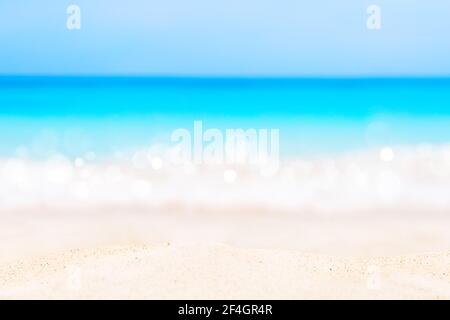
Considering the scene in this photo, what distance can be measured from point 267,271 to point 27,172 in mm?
3791

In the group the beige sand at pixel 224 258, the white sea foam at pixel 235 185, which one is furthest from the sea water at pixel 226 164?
the beige sand at pixel 224 258

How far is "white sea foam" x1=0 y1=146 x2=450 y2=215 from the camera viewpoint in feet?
18.3

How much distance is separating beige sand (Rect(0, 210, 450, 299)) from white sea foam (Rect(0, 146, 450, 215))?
353 millimetres

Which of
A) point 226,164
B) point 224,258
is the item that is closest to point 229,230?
point 224,258

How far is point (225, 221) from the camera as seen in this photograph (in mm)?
5137

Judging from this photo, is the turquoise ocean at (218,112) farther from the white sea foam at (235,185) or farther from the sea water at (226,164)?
the white sea foam at (235,185)

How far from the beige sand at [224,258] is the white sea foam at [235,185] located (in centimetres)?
35

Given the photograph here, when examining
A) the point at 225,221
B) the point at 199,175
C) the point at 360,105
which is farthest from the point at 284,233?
the point at 360,105

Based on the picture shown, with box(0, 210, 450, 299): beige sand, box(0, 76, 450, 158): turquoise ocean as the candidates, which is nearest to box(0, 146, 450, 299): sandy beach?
box(0, 210, 450, 299): beige sand

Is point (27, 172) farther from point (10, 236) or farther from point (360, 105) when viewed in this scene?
point (360, 105)

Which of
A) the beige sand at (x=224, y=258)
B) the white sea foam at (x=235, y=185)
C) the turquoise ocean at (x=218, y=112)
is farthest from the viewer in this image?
the turquoise ocean at (x=218, y=112)

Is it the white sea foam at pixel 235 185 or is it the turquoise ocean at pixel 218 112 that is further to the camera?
the turquoise ocean at pixel 218 112

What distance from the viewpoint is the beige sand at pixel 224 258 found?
126 inches
